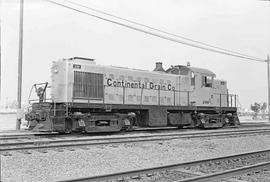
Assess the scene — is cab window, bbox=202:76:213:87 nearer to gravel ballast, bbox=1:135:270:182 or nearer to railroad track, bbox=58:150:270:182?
gravel ballast, bbox=1:135:270:182

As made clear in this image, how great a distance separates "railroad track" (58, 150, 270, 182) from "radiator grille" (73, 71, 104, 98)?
7.61 metres

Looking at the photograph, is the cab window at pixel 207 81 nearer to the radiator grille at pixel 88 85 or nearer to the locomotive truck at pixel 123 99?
the locomotive truck at pixel 123 99

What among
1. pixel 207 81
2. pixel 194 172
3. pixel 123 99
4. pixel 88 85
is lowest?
pixel 194 172

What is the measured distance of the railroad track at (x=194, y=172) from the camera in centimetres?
558

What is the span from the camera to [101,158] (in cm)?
791

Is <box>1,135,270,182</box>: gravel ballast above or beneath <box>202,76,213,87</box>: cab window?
beneath

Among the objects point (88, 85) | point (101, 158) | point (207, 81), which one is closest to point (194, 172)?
point (101, 158)

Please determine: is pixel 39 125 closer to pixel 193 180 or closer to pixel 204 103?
pixel 193 180

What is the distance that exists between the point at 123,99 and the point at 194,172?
29.8 feet

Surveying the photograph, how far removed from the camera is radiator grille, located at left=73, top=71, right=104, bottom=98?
13.8m

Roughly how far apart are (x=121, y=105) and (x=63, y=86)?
2.76m

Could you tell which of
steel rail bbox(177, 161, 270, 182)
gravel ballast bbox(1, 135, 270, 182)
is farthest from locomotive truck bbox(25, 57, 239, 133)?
steel rail bbox(177, 161, 270, 182)

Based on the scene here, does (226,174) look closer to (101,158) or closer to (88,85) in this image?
(101,158)

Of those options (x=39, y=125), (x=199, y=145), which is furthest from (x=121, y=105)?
(x=199, y=145)
